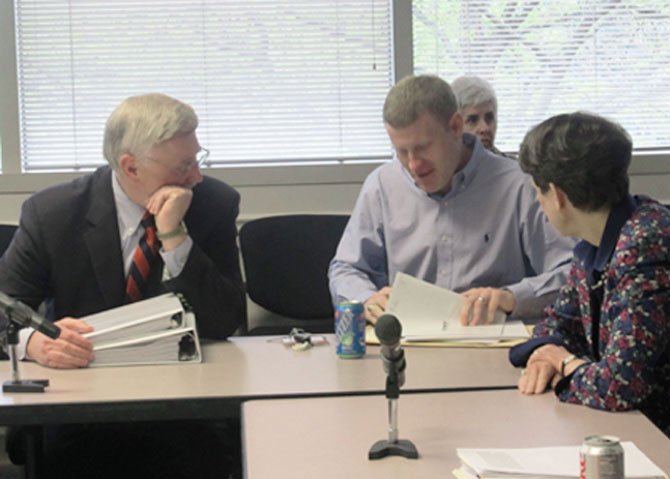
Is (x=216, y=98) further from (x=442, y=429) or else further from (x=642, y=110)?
(x=442, y=429)

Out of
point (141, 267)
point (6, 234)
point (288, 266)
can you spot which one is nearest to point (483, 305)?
point (141, 267)

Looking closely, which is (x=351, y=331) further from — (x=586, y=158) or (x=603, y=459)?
(x=603, y=459)

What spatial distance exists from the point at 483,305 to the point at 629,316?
0.77 metres

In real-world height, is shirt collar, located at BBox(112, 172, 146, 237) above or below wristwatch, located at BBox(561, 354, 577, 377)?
above

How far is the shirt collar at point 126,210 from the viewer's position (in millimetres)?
2861

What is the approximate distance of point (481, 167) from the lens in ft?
10.4

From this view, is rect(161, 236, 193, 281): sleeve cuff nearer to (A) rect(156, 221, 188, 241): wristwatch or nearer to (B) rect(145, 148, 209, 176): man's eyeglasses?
(A) rect(156, 221, 188, 241): wristwatch

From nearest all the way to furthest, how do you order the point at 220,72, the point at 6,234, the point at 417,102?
the point at 417,102, the point at 6,234, the point at 220,72

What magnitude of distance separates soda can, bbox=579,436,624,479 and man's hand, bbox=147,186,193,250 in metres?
1.63

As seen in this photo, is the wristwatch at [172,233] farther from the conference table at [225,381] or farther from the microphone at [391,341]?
the microphone at [391,341]

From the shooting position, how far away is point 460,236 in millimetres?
3102

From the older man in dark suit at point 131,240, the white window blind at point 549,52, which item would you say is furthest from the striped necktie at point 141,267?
the white window blind at point 549,52

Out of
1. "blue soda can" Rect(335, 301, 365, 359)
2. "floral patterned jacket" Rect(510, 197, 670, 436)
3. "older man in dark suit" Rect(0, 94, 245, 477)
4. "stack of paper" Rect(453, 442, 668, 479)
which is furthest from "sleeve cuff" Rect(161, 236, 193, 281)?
"stack of paper" Rect(453, 442, 668, 479)

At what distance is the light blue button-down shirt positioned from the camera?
10.1 feet
